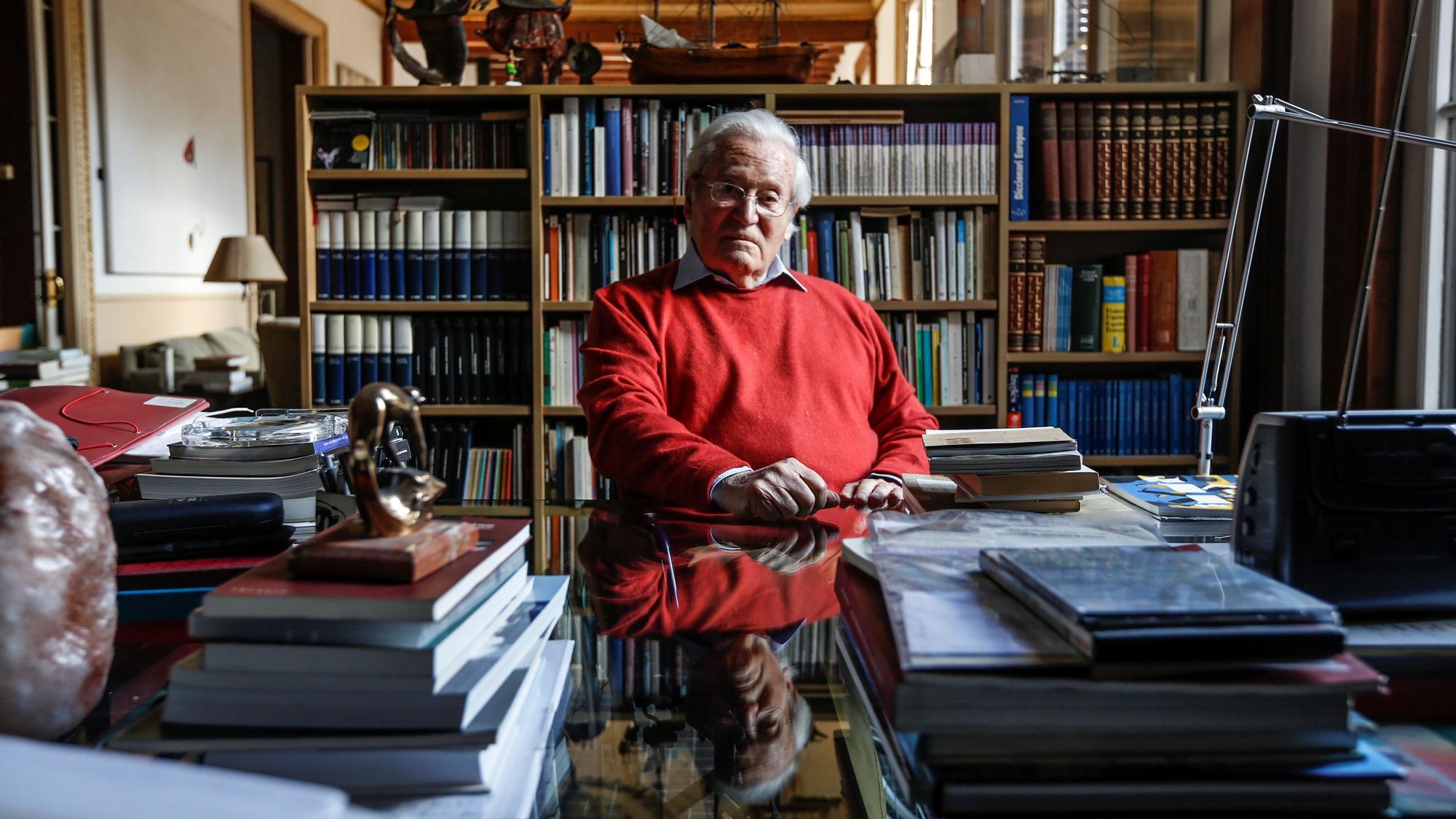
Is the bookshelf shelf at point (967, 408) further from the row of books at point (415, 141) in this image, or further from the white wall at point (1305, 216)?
the row of books at point (415, 141)

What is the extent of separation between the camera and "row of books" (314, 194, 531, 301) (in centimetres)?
334

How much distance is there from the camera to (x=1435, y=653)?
0.73 metres

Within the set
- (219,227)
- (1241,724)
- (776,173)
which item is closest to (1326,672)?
(1241,724)

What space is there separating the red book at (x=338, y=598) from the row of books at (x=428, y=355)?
2786mm

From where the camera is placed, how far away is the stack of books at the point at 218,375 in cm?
520

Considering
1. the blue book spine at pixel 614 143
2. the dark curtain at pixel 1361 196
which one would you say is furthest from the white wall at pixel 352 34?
the dark curtain at pixel 1361 196

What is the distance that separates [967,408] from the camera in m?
3.34

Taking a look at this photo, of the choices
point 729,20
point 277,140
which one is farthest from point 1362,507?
point 277,140

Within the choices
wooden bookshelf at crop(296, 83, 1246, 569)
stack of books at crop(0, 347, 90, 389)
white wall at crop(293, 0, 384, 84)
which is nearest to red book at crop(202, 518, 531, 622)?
wooden bookshelf at crop(296, 83, 1246, 569)

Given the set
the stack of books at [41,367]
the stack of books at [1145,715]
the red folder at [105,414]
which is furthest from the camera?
the stack of books at [41,367]

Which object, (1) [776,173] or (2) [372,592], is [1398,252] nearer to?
(1) [776,173]

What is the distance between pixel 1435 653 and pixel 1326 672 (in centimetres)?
20

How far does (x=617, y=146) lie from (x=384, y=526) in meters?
2.76

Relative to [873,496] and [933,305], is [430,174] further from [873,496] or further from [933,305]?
[873,496]
